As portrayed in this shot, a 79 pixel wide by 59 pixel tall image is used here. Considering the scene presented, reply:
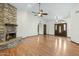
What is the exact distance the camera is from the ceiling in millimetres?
3267

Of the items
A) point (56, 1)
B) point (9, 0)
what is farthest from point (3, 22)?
point (56, 1)

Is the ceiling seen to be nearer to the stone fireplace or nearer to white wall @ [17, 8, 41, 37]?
white wall @ [17, 8, 41, 37]

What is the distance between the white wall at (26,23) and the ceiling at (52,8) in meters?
0.21

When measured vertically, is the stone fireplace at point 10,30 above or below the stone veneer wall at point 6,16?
below

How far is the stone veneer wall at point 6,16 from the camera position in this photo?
347 centimetres

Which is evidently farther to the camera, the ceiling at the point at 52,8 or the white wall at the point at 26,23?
the white wall at the point at 26,23

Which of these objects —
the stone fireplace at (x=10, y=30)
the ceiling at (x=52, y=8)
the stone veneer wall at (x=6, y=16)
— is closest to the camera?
the ceiling at (x=52, y=8)

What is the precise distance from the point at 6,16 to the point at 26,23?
0.68 m

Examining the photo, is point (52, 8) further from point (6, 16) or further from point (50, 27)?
point (6, 16)

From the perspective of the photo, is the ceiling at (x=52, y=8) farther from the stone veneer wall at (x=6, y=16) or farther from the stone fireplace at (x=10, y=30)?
the stone fireplace at (x=10, y=30)

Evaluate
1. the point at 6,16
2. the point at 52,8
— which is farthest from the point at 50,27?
the point at 6,16

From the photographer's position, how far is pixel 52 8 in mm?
3473

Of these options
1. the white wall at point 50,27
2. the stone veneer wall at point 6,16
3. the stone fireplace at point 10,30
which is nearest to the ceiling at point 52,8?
the white wall at point 50,27

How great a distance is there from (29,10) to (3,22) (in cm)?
97
